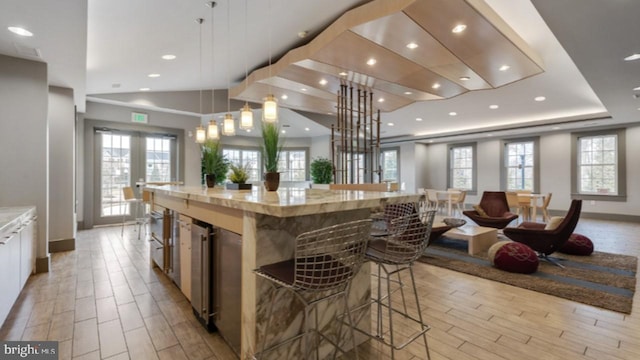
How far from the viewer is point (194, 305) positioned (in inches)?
91.0

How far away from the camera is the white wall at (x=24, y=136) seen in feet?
10.6

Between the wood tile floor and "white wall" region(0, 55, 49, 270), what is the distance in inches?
36.8

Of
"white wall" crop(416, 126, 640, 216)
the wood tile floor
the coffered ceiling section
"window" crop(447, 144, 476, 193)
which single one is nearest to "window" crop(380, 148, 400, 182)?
"white wall" crop(416, 126, 640, 216)

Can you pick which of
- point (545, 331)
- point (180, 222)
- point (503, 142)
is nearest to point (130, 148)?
point (180, 222)

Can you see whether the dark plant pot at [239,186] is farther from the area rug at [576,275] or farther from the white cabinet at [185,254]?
the area rug at [576,275]

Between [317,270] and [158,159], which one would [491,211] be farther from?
[158,159]

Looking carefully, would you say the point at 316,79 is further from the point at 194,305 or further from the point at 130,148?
the point at 130,148

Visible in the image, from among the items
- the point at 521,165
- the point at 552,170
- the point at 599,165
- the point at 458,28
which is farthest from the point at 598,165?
the point at 458,28

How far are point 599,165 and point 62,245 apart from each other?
1249cm

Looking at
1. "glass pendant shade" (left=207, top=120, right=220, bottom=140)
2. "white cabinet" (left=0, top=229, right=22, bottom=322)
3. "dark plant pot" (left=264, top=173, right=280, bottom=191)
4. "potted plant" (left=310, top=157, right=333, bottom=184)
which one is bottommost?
"white cabinet" (left=0, top=229, right=22, bottom=322)

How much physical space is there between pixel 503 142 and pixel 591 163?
2.33m

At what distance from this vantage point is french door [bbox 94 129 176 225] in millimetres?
6535

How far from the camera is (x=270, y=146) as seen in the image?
2342 millimetres

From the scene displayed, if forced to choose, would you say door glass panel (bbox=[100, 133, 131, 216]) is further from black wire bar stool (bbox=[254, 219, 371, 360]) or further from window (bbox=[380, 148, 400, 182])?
window (bbox=[380, 148, 400, 182])
